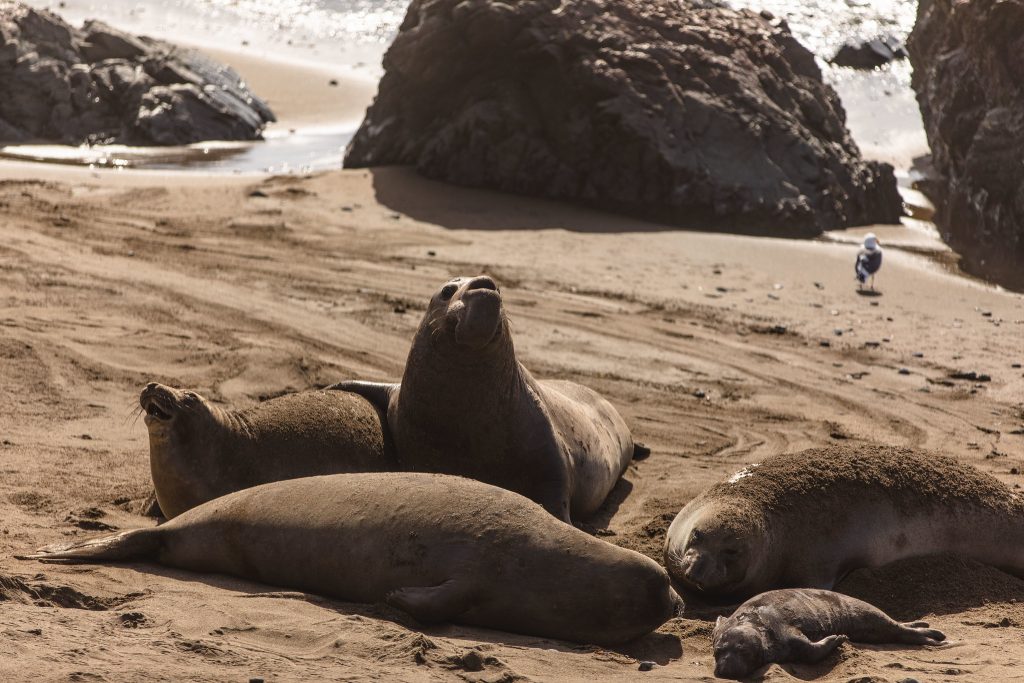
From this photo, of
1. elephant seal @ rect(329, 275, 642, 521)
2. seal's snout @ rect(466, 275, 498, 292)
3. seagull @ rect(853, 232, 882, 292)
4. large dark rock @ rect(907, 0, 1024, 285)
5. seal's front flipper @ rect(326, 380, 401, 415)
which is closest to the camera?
seal's snout @ rect(466, 275, 498, 292)

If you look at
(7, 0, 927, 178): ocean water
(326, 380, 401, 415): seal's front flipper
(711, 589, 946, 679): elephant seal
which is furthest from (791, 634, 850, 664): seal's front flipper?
(7, 0, 927, 178): ocean water

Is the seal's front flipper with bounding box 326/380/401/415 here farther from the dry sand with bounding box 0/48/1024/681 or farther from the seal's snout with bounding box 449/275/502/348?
the dry sand with bounding box 0/48/1024/681

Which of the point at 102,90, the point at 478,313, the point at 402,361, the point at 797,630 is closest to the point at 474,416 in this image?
the point at 478,313

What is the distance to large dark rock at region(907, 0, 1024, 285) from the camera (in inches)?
566

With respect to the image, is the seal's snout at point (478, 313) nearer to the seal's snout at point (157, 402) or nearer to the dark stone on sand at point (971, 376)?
the seal's snout at point (157, 402)

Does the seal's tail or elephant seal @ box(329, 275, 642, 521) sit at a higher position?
elephant seal @ box(329, 275, 642, 521)

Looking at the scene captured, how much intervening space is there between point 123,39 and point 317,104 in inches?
163

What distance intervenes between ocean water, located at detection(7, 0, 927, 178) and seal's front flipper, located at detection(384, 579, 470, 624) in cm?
1311

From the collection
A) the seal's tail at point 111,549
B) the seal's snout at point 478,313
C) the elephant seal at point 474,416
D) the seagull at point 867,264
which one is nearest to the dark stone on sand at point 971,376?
the seagull at point 867,264

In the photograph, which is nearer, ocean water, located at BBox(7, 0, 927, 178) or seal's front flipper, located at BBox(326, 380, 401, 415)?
seal's front flipper, located at BBox(326, 380, 401, 415)

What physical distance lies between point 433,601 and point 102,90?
1635 centimetres

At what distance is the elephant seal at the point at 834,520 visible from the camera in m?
5.29

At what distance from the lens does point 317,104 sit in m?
23.3

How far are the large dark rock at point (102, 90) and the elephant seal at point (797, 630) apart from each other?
15.5 m
